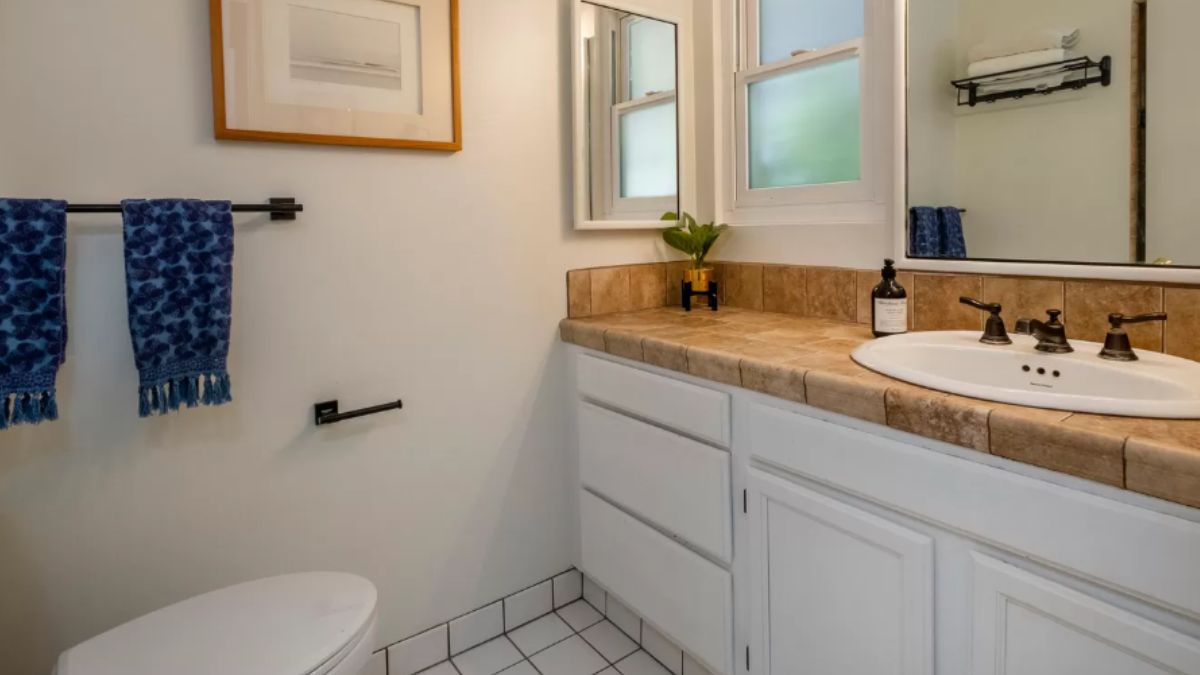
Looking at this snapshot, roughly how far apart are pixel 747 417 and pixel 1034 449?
0.55 meters

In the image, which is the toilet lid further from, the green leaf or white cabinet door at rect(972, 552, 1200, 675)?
the green leaf

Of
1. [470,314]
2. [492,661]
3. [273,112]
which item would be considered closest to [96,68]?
[273,112]

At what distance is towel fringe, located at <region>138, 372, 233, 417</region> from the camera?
1304 millimetres

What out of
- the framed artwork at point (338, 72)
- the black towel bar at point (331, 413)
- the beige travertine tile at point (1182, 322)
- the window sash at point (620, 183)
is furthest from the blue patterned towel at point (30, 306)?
the beige travertine tile at point (1182, 322)

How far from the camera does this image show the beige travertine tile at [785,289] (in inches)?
75.5

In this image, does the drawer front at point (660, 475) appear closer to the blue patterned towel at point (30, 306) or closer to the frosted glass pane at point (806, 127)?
the frosted glass pane at point (806, 127)

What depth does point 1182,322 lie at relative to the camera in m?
1.22

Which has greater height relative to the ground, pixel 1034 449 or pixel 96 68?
pixel 96 68

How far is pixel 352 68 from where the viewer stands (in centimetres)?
154

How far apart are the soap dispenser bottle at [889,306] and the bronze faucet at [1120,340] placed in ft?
1.36

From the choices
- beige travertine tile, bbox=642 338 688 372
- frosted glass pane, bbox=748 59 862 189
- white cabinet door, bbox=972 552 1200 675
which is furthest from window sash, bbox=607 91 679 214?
white cabinet door, bbox=972 552 1200 675

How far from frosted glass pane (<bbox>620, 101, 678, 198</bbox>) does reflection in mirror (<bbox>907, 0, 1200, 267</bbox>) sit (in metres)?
0.74

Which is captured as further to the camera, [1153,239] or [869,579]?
[1153,239]

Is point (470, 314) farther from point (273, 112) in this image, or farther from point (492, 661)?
point (492, 661)
